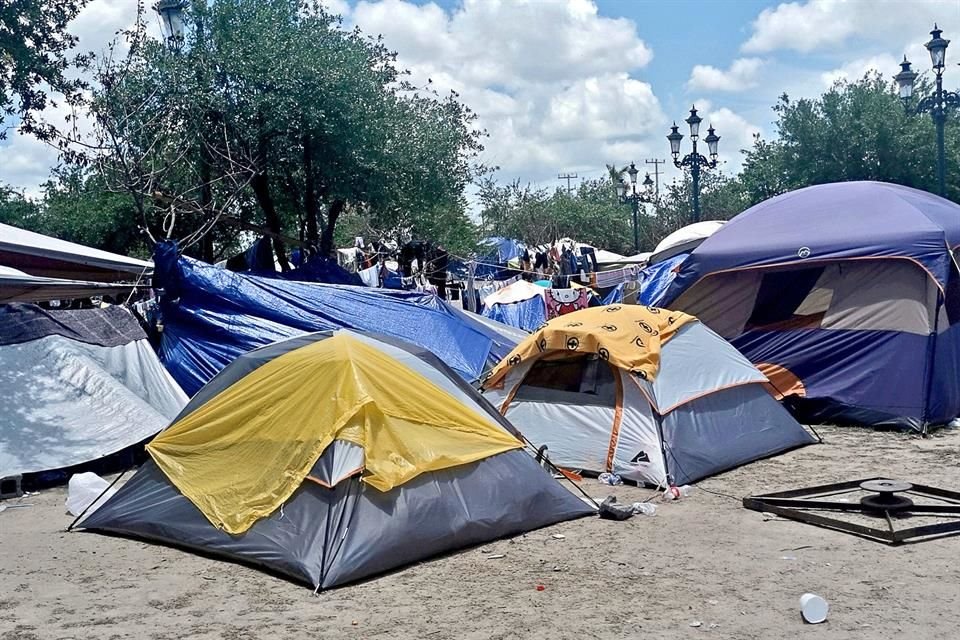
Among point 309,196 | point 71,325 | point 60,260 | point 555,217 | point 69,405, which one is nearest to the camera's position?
point 69,405

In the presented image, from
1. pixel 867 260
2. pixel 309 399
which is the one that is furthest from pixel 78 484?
pixel 867 260

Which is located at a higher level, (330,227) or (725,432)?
(330,227)

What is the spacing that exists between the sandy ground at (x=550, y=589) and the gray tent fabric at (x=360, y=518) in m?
0.11

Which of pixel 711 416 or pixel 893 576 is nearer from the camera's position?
pixel 893 576

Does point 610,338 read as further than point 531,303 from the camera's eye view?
No

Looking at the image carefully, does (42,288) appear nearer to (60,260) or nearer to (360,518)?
(60,260)

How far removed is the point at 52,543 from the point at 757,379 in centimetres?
626

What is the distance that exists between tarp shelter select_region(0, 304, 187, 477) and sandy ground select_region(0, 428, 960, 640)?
1.58 metres

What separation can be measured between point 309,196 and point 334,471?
11.8m

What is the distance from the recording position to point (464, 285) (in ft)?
71.9

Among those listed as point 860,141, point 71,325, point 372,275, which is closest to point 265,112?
point 372,275

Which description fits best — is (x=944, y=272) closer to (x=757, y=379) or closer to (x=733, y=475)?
(x=757, y=379)

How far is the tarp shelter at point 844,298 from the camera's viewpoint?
10359 millimetres

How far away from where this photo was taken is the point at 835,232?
1111cm
